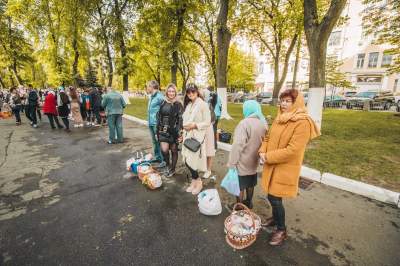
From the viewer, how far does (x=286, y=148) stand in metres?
2.20

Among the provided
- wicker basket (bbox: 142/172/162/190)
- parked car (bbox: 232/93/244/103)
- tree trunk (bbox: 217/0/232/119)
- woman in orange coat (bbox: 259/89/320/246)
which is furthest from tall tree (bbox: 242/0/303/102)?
wicker basket (bbox: 142/172/162/190)

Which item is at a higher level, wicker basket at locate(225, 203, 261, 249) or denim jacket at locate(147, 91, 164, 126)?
denim jacket at locate(147, 91, 164, 126)

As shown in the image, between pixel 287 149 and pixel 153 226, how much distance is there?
215 cm

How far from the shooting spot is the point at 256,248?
2520 mm

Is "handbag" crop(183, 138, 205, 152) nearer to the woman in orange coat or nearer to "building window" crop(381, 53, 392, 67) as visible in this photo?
the woman in orange coat

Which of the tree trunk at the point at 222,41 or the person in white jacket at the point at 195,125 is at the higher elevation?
the tree trunk at the point at 222,41

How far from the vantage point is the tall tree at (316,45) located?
21.8 ft

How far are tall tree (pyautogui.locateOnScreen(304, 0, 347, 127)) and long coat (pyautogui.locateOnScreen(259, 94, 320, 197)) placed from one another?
5835 mm

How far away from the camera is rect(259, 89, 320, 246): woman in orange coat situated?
214cm

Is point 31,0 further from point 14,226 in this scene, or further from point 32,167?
point 14,226

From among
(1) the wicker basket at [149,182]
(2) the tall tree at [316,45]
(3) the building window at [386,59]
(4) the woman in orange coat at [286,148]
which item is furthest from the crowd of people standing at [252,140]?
(3) the building window at [386,59]

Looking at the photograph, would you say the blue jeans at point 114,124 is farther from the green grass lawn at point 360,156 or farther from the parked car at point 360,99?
the parked car at point 360,99

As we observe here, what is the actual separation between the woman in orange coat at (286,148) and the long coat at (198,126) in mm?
1339

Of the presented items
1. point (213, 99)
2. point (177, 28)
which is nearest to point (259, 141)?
point (213, 99)
